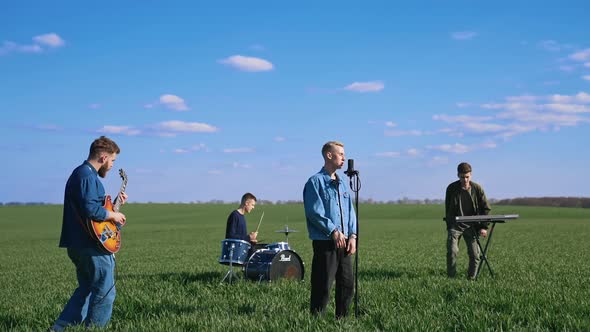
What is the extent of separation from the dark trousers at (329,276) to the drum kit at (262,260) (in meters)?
3.20

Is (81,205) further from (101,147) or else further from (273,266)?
(273,266)

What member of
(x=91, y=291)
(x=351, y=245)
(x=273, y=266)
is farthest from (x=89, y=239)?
(x=273, y=266)

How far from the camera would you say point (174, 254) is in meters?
25.6

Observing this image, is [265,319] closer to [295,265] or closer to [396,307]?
[396,307]

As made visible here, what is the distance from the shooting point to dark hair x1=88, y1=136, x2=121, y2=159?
6.72 metres

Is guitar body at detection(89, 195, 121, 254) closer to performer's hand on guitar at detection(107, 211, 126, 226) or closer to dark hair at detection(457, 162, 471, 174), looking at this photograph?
performer's hand on guitar at detection(107, 211, 126, 226)

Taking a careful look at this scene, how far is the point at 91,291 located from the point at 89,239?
668mm

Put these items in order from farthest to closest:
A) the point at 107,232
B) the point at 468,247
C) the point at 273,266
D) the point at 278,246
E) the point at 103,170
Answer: the point at 468,247, the point at 278,246, the point at 273,266, the point at 103,170, the point at 107,232

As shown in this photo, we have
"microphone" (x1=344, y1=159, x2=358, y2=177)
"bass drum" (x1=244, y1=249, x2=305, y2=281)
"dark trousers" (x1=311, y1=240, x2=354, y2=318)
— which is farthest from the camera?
"bass drum" (x1=244, y1=249, x2=305, y2=281)

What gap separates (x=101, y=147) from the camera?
674 centimetres

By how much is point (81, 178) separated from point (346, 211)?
316 cm

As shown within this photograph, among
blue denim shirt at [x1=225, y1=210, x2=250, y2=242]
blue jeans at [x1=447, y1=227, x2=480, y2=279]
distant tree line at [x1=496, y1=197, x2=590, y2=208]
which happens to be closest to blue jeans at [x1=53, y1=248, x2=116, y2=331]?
blue denim shirt at [x1=225, y1=210, x2=250, y2=242]

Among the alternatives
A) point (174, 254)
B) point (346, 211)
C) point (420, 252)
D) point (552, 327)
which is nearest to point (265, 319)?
point (346, 211)

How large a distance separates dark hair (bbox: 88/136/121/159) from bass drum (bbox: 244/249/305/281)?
4314mm
